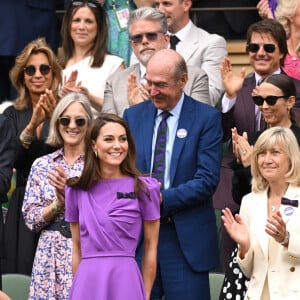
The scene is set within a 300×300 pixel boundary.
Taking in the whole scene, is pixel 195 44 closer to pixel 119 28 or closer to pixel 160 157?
pixel 119 28

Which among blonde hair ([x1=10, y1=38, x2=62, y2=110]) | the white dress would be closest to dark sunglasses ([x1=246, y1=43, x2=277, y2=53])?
the white dress

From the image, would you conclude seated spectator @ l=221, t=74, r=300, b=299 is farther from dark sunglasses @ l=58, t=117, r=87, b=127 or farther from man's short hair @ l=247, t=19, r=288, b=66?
Answer: dark sunglasses @ l=58, t=117, r=87, b=127

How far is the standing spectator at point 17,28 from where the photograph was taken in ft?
43.6

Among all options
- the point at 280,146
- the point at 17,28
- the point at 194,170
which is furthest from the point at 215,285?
the point at 17,28

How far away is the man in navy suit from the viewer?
33.0 ft

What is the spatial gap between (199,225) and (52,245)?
1.12m

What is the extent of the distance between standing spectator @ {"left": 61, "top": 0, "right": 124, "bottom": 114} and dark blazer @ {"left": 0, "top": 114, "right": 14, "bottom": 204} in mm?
1893

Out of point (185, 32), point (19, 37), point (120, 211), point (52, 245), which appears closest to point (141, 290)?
point (120, 211)

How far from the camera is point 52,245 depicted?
1055 centimetres

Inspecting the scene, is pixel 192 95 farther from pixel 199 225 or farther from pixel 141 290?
pixel 141 290

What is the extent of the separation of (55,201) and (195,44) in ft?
7.60

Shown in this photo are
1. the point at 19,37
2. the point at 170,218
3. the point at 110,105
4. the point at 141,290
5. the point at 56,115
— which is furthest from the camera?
the point at 19,37

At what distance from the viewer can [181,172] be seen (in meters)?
10.2

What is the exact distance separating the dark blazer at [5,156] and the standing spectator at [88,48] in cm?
189
